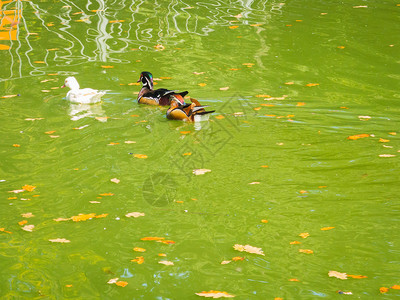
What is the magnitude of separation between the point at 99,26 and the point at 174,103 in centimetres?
713

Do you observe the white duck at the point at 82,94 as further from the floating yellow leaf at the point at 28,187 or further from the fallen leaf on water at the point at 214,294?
the fallen leaf on water at the point at 214,294

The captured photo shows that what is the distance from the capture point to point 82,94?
9.85 m

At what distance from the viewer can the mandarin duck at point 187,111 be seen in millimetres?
9039

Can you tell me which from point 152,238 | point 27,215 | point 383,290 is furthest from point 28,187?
point 383,290

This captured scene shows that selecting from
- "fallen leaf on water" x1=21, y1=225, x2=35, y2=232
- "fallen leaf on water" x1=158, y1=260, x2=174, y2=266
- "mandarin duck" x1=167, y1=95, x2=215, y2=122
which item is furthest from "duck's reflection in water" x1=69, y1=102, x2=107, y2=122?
"fallen leaf on water" x1=158, y1=260, x2=174, y2=266

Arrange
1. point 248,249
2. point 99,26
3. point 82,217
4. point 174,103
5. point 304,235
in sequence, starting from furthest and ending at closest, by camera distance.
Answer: point 99,26 → point 174,103 → point 82,217 → point 304,235 → point 248,249

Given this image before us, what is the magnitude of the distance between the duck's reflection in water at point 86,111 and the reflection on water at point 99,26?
2424mm

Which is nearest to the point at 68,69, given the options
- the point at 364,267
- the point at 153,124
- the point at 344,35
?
the point at 153,124

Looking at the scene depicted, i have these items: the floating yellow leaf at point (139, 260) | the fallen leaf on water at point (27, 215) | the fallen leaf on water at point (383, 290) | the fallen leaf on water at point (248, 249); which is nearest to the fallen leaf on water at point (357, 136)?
the fallen leaf on water at point (248, 249)

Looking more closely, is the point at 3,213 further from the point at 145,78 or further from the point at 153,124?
the point at 145,78

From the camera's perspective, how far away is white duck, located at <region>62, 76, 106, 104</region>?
9.84 metres

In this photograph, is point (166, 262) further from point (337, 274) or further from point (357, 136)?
point (357, 136)

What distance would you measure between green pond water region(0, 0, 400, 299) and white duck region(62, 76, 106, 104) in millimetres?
178

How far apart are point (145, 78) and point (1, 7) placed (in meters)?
9.27
